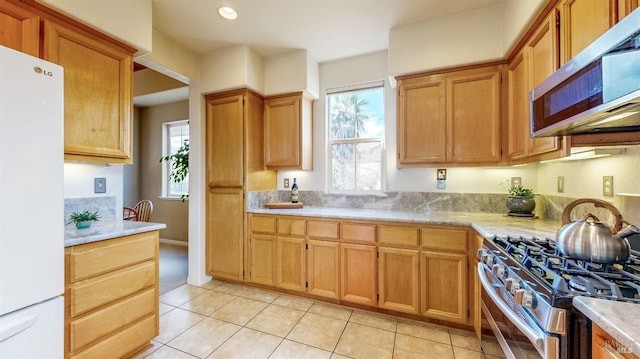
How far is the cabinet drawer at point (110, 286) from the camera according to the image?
1389mm

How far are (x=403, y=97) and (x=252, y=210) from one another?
2.03 m

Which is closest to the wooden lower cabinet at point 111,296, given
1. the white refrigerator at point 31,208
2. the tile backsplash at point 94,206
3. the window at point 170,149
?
the white refrigerator at point 31,208

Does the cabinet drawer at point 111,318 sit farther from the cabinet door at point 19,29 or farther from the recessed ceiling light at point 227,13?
the recessed ceiling light at point 227,13

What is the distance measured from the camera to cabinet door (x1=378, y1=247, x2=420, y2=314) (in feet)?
7.02

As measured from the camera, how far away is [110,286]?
5.05 ft

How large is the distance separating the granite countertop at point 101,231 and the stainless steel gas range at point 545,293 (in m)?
2.15

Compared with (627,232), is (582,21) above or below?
above

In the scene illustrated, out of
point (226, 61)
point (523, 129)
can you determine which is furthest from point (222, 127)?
point (523, 129)

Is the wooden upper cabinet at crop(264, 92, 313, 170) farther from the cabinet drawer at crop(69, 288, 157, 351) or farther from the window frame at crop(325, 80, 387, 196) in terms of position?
the cabinet drawer at crop(69, 288, 157, 351)

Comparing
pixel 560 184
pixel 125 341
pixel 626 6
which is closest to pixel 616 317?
pixel 626 6

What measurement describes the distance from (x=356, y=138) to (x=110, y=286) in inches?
102

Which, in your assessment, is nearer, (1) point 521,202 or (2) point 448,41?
(1) point 521,202

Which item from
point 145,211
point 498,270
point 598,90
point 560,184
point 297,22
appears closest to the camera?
point 598,90

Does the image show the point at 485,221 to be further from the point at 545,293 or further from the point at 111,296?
the point at 111,296
